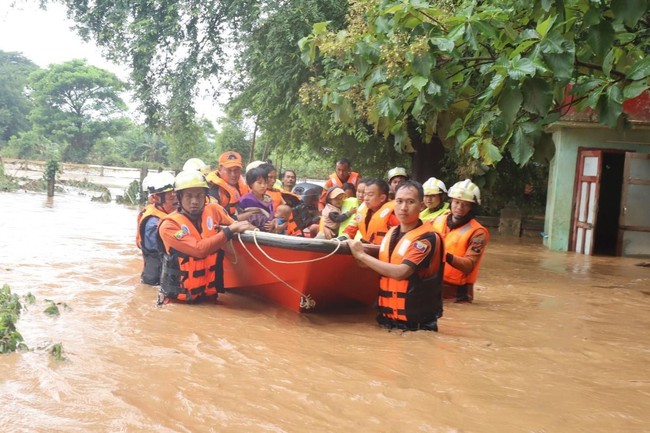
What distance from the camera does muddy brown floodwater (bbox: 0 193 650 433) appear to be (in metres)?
3.27

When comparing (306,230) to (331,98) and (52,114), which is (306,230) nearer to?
(331,98)

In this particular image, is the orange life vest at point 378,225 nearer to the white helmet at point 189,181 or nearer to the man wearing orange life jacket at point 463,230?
the man wearing orange life jacket at point 463,230

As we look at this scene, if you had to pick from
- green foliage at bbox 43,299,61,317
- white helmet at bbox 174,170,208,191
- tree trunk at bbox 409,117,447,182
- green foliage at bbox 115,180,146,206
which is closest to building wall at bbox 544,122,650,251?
tree trunk at bbox 409,117,447,182

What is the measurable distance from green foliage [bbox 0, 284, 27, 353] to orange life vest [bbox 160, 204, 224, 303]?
120cm

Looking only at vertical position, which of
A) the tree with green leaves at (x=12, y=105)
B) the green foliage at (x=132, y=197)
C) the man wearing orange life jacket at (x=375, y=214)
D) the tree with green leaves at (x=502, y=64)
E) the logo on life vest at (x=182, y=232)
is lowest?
the green foliage at (x=132, y=197)

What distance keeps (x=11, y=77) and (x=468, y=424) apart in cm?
5027

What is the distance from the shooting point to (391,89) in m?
4.58

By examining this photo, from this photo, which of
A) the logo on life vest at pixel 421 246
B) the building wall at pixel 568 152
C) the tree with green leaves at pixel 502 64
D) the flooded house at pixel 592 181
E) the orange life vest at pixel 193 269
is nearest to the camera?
the tree with green leaves at pixel 502 64

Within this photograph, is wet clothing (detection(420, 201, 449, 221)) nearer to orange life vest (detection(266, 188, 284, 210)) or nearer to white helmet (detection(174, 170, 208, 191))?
orange life vest (detection(266, 188, 284, 210))

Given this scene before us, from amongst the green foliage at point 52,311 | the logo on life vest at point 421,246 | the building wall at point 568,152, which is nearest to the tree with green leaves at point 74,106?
the building wall at point 568,152

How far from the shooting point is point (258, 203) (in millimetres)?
6703

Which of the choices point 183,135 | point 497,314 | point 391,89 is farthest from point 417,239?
point 183,135

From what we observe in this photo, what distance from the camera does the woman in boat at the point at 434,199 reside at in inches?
265

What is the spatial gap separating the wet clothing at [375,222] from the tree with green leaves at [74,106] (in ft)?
130
